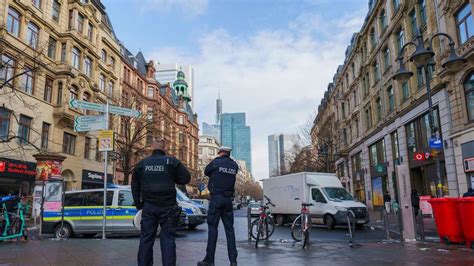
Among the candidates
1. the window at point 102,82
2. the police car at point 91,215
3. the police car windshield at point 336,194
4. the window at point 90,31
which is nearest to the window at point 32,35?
the window at point 90,31

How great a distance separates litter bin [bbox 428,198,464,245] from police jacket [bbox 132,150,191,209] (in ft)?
25.7

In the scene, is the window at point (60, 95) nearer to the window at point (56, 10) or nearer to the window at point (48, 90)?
the window at point (48, 90)

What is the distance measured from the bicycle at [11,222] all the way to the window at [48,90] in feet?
64.2

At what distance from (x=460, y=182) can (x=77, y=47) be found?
2976 centimetres

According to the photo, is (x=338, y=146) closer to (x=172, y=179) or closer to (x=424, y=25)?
(x=424, y=25)

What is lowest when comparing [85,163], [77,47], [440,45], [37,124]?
[85,163]

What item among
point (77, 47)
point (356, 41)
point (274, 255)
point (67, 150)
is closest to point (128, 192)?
point (274, 255)

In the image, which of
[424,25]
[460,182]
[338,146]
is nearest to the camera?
[460,182]

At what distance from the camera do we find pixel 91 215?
13812mm

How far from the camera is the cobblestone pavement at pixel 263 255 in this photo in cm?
740

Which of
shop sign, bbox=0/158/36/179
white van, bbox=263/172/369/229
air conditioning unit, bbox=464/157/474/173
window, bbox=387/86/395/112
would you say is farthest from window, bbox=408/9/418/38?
shop sign, bbox=0/158/36/179

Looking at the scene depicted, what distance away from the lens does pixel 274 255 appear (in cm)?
848

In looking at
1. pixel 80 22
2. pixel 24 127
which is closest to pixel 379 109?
pixel 80 22

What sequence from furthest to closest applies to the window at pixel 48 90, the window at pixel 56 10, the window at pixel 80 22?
the window at pixel 80 22 < the window at pixel 56 10 < the window at pixel 48 90
